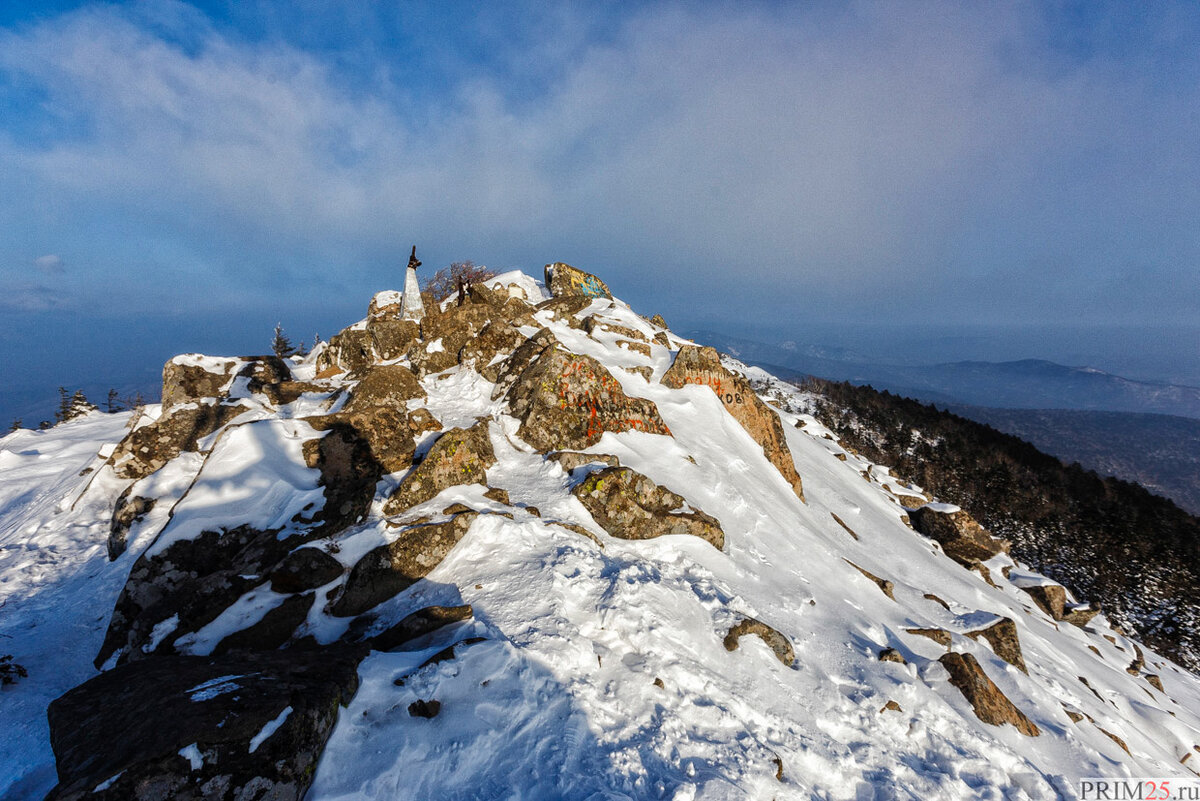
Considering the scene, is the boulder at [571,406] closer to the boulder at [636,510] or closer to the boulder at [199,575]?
the boulder at [636,510]

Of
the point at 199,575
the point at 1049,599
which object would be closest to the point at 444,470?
the point at 199,575

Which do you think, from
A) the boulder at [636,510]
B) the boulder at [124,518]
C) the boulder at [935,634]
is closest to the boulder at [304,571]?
the boulder at [636,510]

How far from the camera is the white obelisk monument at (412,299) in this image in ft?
86.9

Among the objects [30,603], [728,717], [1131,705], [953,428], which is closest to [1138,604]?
[953,428]

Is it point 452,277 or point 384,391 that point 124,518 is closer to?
point 384,391

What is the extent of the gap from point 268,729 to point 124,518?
16.5 meters

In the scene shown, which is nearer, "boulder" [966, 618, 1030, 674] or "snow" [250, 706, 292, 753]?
"snow" [250, 706, 292, 753]

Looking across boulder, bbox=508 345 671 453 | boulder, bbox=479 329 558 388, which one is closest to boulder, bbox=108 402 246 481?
boulder, bbox=479 329 558 388

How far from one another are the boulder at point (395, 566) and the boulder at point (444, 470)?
78.7 inches

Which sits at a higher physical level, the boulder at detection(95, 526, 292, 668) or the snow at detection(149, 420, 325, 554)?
the snow at detection(149, 420, 325, 554)

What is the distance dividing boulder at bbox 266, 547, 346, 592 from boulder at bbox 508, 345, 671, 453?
7.38 m

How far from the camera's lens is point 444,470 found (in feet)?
42.5

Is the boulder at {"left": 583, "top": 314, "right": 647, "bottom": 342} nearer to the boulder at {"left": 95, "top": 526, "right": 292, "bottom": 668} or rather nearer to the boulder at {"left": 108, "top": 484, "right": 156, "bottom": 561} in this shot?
the boulder at {"left": 95, "top": 526, "right": 292, "bottom": 668}

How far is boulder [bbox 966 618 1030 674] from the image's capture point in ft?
42.7
